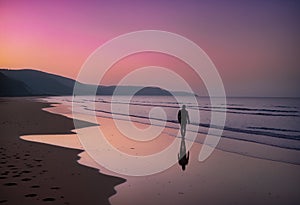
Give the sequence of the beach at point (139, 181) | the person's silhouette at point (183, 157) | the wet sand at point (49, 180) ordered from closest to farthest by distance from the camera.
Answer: the wet sand at point (49, 180)
the beach at point (139, 181)
the person's silhouette at point (183, 157)

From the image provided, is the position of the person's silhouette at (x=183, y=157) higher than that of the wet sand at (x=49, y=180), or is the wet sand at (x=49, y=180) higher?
the person's silhouette at (x=183, y=157)

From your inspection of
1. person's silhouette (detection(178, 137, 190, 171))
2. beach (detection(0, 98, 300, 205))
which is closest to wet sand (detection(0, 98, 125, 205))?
beach (detection(0, 98, 300, 205))

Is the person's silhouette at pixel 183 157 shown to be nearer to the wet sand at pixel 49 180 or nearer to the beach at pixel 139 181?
the beach at pixel 139 181

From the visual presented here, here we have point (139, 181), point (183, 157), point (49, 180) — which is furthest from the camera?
point (183, 157)

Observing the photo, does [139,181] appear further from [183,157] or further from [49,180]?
[183,157]

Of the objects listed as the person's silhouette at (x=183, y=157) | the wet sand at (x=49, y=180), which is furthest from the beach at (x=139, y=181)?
the person's silhouette at (x=183, y=157)

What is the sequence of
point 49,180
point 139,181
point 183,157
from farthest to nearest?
point 183,157, point 139,181, point 49,180

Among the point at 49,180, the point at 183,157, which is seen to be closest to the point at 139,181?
the point at 49,180

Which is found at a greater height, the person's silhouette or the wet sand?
the person's silhouette

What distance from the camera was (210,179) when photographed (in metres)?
8.49

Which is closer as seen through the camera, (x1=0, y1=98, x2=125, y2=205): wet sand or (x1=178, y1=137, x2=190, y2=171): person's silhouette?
(x1=0, y1=98, x2=125, y2=205): wet sand

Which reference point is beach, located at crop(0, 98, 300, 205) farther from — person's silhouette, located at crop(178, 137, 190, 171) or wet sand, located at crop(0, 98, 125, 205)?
Result: person's silhouette, located at crop(178, 137, 190, 171)

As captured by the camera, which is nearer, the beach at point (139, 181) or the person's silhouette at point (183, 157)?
the beach at point (139, 181)

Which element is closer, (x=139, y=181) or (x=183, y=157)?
(x=139, y=181)
